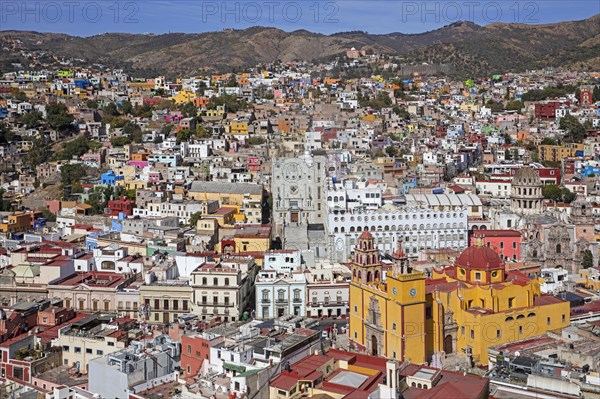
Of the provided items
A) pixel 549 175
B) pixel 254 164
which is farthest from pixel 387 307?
pixel 549 175

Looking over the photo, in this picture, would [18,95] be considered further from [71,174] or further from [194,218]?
[194,218]

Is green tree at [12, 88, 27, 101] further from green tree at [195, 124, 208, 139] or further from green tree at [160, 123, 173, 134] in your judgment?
green tree at [195, 124, 208, 139]

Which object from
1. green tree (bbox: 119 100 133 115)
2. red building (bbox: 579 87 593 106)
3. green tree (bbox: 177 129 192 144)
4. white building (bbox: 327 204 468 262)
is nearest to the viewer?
white building (bbox: 327 204 468 262)

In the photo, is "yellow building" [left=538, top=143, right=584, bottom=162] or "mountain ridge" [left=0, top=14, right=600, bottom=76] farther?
"mountain ridge" [left=0, top=14, right=600, bottom=76]

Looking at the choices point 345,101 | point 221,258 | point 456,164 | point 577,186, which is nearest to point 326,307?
point 221,258

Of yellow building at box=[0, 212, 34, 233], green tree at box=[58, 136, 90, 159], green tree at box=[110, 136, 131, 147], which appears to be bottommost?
yellow building at box=[0, 212, 34, 233]

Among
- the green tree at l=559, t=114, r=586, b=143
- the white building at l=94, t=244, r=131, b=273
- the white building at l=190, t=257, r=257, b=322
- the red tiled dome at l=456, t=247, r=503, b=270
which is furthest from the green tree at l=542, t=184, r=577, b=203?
the white building at l=94, t=244, r=131, b=273
